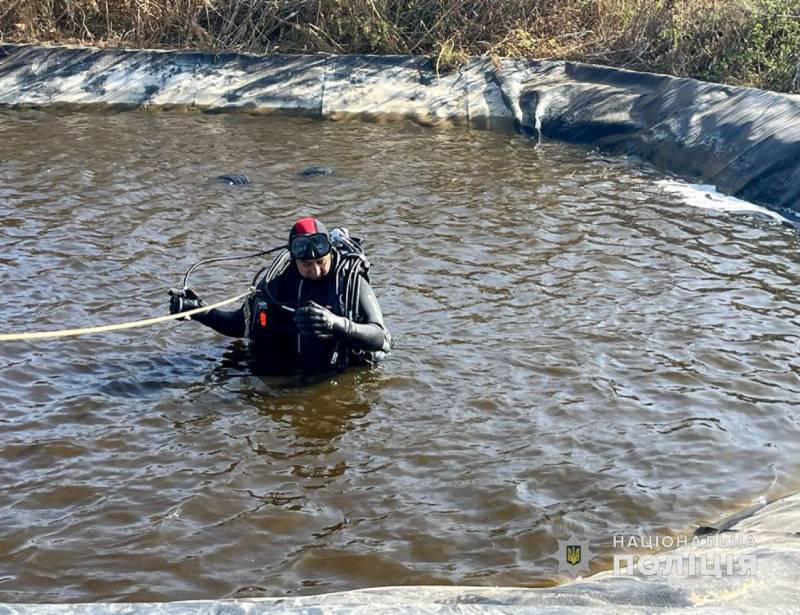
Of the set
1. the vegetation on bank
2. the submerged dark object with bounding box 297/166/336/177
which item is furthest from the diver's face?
the vegetation on bank

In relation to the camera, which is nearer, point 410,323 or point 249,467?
point 249,467

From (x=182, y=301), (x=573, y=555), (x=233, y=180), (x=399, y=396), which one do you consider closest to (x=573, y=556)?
(x=573, y=555)

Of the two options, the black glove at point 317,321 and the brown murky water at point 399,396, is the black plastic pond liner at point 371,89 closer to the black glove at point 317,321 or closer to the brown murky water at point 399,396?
the brown murky water at point 399,396

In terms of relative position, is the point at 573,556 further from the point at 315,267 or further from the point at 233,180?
the point at 233,180

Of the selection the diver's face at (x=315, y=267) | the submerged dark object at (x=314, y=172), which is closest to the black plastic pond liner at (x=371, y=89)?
the submerged dark object at (x=314, y=172)

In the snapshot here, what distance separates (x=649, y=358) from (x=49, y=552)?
3.88m

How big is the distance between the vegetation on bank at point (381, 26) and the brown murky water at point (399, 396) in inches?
198

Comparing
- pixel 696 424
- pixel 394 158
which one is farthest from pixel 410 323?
pixel 394 158

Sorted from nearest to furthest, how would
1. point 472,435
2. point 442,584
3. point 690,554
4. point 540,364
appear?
point 690,554
point 442,584
point 472,435
point 540,364

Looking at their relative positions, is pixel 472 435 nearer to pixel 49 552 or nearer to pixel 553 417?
pixel 553 417

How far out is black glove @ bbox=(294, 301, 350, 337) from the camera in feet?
17.9

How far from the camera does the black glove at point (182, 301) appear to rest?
5.94 metres

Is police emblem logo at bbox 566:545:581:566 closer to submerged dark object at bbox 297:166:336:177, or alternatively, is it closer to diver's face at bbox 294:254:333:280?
diver's face at bbox 294:254:333:280

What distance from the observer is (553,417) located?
5723 mm
